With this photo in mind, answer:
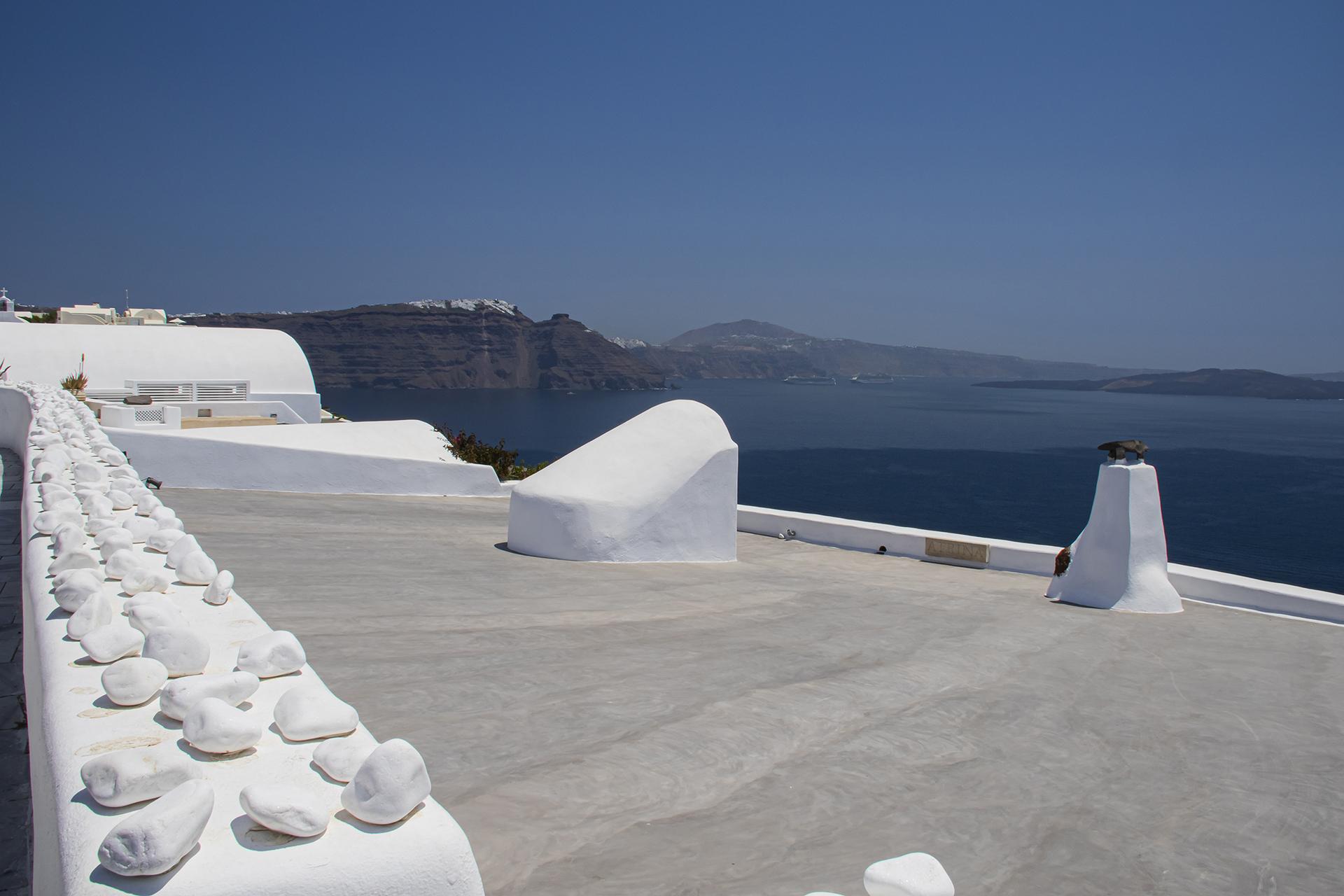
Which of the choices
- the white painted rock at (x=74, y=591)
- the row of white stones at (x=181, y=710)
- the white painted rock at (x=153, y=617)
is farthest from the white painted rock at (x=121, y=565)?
the white painted rock at (x=153, y=617)

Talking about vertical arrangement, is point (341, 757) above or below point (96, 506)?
below

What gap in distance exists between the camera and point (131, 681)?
97.8 inches

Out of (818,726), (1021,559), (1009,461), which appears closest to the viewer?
(818,726)

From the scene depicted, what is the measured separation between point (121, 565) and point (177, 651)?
3.83 feet

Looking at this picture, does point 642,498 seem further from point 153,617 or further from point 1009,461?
point 1009,461

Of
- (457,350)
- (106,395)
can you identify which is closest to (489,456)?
(106,395)

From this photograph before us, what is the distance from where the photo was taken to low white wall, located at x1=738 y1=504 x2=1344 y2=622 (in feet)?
32.4

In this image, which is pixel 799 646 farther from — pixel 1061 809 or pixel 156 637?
pixel 156 637

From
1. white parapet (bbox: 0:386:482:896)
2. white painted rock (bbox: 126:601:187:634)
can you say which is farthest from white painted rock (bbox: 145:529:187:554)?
white painted rock (bbox: 126:601:187:634)

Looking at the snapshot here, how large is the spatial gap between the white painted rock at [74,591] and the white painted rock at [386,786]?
1611 millimetres

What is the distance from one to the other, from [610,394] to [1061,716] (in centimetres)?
16137

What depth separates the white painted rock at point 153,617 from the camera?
293 cm

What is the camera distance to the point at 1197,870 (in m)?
3.97

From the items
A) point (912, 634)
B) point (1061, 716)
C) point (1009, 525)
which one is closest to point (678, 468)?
point (912, 634)
